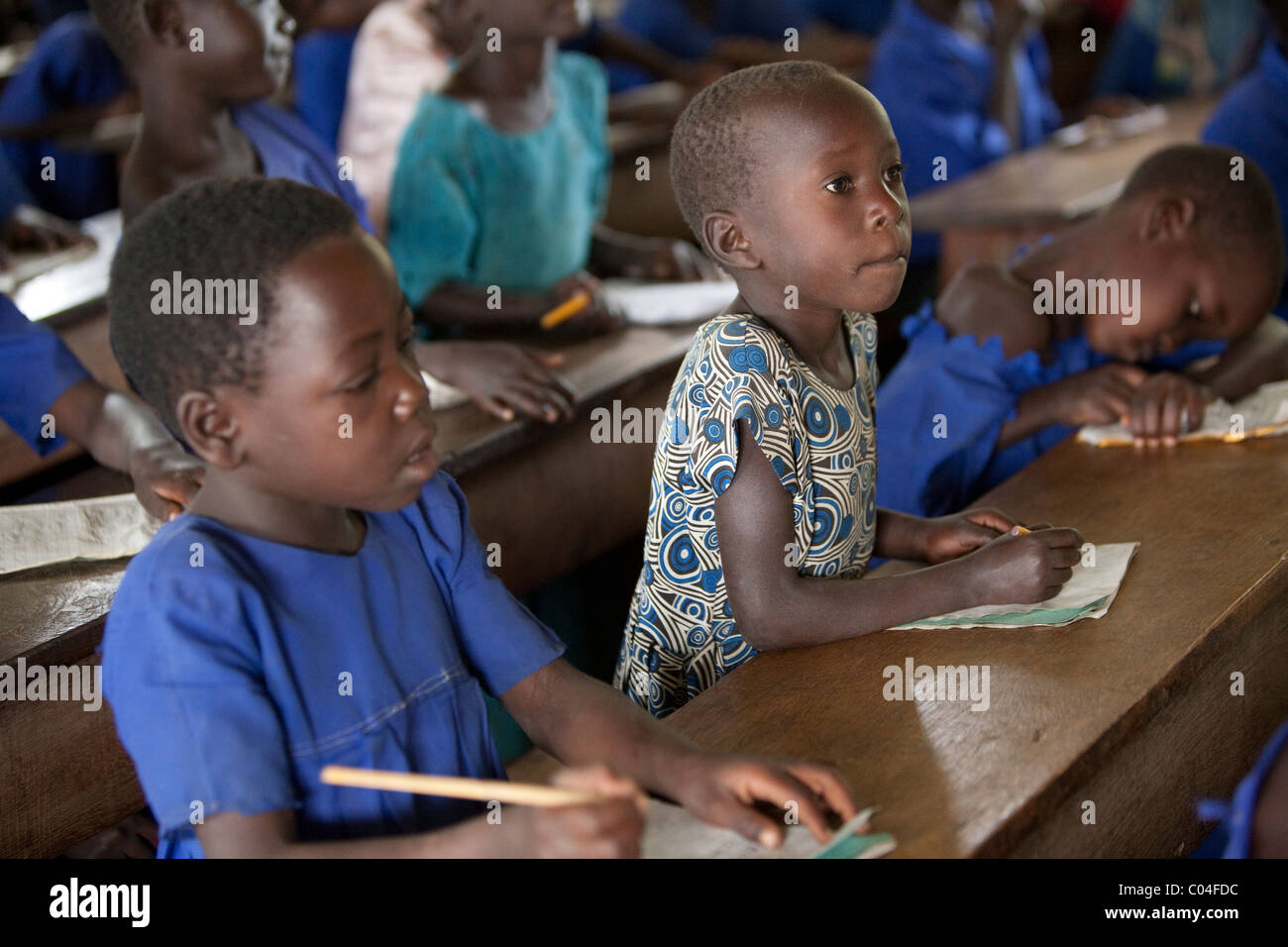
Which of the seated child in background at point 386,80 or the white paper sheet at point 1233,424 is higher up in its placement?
the seated child in background at point 386,80

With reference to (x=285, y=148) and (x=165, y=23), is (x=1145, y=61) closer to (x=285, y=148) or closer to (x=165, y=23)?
(x=285, y=148)

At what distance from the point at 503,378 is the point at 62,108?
12.5 feet

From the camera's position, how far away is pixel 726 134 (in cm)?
148

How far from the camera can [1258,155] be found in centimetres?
296

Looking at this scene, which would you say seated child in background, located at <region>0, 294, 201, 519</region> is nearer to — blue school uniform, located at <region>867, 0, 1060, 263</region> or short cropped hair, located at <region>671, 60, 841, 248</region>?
short cropped hair, located at <region>671, 60, 841, 248</region>

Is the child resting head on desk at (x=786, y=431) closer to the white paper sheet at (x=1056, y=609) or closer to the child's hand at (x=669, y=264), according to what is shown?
the white paper sheet at (x=1056, y=609)

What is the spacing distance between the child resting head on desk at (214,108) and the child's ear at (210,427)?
99cm

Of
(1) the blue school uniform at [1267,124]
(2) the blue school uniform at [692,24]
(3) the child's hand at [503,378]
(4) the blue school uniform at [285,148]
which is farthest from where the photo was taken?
(2) the blue school uniform at [692,24]

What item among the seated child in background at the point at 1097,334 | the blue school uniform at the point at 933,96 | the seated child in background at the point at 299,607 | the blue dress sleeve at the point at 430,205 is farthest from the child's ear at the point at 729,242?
the blue school uniform at the point at 933,96

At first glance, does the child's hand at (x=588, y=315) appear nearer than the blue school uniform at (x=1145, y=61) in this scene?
Yes

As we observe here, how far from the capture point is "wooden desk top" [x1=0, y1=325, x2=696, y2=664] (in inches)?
58.6

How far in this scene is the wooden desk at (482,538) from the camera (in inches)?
57.8

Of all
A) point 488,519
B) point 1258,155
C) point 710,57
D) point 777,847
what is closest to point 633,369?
point 488,519
